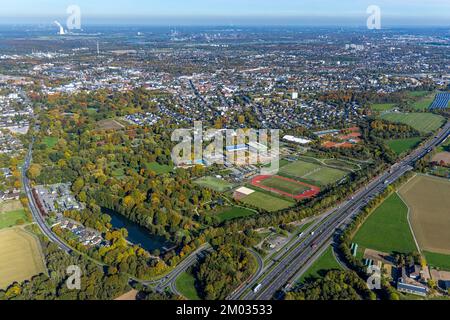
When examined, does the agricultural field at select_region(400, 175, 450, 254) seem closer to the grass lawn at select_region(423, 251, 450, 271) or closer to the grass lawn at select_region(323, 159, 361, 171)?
the grass lawn at select_region(423, 251, 450, 271)

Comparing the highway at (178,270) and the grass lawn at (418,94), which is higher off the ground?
the grass lawn at (418,94)

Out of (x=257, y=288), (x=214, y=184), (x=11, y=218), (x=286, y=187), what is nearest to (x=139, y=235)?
(x=214, y=184)

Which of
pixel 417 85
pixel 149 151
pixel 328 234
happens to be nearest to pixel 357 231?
pixel 328 234

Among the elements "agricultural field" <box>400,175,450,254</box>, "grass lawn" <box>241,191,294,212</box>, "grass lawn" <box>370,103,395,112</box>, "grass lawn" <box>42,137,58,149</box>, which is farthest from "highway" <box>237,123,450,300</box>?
"grass lawn" <box>42,137,58,149</box>

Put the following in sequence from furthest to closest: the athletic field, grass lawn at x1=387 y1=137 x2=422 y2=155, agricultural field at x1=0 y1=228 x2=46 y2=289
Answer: grass lawn at x1=387 y1=137 x2=422 y2=155, the athletic field, agricultural field at x1=0 y1=228 x2=46 y2=289

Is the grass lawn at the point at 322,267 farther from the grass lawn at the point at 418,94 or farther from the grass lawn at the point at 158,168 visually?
the grass lawn at the point at 418,94

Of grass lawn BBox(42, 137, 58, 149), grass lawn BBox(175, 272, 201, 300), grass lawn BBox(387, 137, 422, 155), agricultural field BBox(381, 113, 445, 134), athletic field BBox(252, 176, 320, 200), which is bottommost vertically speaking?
grass lawn BBox(175, 272, 201, 300)

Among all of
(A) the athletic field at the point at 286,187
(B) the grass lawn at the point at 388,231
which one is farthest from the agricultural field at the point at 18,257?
(B) the grass lawn at the point at 388,231
